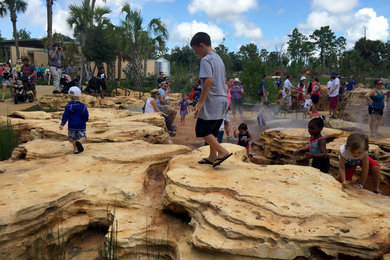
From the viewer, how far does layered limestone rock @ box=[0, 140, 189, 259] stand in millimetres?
2499

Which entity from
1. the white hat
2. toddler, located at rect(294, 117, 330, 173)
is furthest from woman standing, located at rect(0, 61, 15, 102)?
toddler, located at rect(294, 117, 330, 173)

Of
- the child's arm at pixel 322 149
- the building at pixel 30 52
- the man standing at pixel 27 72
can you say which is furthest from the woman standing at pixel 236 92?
the building at pixel 30 52

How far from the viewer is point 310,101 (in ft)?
38.9

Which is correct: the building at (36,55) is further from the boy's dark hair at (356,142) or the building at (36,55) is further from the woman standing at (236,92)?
the boy's dark hair at (356,142)

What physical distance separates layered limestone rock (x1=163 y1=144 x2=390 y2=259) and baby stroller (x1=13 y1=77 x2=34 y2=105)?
→ 30.7ft

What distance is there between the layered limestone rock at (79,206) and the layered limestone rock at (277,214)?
0.35 m

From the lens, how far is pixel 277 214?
2.32 m

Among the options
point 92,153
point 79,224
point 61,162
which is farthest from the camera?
point 92,153

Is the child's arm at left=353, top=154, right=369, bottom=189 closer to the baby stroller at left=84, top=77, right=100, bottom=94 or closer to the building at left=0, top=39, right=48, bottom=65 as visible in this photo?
the baby stroller at left=84, top=77, right=100, bottom=94

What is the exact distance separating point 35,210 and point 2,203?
0.32 meters

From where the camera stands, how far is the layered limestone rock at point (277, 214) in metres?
2.09

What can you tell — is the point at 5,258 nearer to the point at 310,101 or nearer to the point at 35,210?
the point at 35,210

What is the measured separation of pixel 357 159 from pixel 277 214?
160cm

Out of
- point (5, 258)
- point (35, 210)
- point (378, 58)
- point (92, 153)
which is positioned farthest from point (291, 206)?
point (378, 58)
